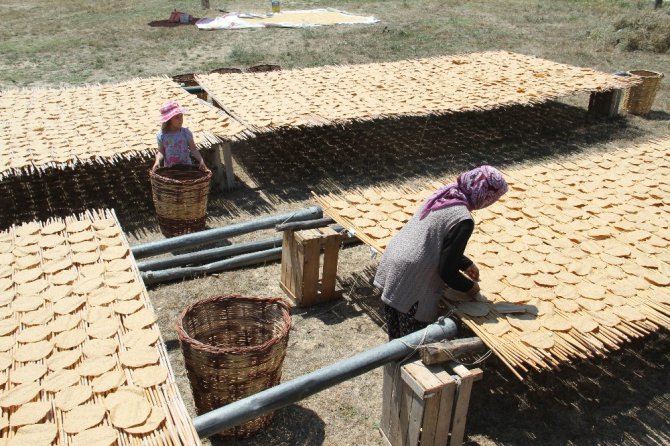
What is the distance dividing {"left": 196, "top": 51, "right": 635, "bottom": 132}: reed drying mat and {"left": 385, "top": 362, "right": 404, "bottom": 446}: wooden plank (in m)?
4.16

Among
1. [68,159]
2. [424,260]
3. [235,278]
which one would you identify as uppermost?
[424,260]

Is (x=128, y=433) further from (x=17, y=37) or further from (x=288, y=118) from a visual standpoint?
(x=17, y=37)

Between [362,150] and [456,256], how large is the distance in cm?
497

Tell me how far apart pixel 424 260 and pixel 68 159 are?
4.24 metres

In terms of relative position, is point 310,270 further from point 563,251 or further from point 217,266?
point 563,251

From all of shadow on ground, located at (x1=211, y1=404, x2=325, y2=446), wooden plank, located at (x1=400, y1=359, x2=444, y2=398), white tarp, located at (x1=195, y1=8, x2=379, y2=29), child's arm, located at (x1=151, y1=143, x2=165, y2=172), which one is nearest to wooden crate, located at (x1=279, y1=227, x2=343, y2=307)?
shadow on ground, located at (x1=211, y1=404, x2=325, y2=446)

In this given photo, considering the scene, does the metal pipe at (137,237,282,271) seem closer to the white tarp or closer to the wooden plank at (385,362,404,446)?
the wooden plank at (385,362,404,446)

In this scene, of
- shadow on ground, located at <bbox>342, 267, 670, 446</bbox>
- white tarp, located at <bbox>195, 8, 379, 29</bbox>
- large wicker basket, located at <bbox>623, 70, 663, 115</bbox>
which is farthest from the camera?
white tarp, located at <bbox>195, 8, 379, 29</bbox>

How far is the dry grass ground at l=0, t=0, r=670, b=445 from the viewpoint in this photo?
11.9 ft

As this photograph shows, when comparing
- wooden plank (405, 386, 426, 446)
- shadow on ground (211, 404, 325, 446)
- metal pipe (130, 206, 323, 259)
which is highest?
metal pipe (130, 206, 323, 259)

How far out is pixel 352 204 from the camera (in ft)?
14.9

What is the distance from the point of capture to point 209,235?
4355 millimetres

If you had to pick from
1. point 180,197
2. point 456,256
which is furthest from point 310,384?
point 180,197

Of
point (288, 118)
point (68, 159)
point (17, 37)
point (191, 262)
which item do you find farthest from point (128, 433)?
point (17, 37)
